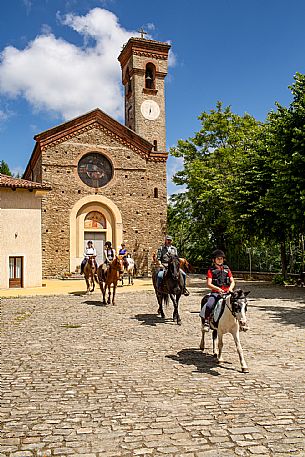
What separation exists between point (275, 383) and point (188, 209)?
102 ft

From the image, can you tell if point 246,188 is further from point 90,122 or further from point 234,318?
point 234,318

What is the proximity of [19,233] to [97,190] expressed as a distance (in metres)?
10.8

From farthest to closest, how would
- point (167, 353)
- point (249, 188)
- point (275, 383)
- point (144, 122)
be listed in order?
point (144, 122), point (249, 188), point (167, 353), point (275, 383)

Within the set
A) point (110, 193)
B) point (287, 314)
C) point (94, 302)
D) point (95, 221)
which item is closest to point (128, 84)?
point (110, 193)

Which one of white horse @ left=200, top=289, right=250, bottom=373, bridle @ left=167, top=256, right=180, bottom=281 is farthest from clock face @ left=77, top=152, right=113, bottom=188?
white horse @ left=200, top=289, right=250, bottom=373

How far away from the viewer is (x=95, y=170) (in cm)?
3164

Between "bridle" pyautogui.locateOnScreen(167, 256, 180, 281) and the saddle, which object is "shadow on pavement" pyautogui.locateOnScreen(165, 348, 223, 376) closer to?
the saddle

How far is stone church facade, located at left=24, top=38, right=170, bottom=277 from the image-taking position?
29938 mm

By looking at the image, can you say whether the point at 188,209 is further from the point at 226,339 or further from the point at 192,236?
the point at 226,339

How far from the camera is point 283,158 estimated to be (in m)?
18.1

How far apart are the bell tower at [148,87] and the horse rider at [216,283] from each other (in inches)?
1161

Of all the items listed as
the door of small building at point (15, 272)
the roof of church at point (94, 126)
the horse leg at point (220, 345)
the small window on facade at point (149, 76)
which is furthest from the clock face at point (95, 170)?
the horse leg at point (220, 345)

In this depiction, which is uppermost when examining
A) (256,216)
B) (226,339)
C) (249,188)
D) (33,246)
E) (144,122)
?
(144,122)

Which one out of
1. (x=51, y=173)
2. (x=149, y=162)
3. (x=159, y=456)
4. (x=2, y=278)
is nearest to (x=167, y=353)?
(x=159, y=456)
